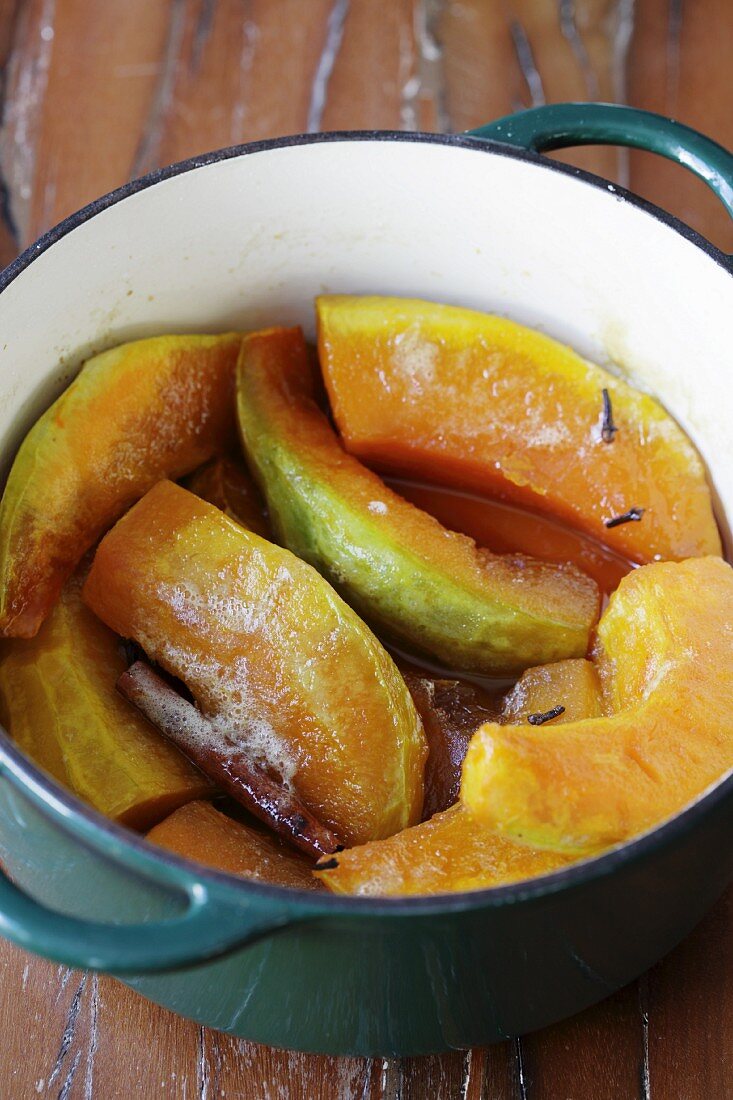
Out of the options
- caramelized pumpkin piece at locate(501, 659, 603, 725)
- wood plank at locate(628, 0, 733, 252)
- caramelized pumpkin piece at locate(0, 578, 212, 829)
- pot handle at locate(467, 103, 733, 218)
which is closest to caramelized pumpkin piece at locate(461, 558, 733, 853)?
caramelized pumpkin piece at locate(501, 659, 603, 725)

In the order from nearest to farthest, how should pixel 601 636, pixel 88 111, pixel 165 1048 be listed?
pixel 165 1048 → pixel 601 636 → pixel 88 111

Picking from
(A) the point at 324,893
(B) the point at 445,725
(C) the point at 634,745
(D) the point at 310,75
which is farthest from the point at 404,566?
(D) the point at 310,75

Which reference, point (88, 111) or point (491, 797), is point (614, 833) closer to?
point (491, 797)

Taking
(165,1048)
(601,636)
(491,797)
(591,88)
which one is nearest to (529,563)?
(601,636)

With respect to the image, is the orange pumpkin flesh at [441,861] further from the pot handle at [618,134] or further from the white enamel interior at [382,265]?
the pot handle at [618,134]

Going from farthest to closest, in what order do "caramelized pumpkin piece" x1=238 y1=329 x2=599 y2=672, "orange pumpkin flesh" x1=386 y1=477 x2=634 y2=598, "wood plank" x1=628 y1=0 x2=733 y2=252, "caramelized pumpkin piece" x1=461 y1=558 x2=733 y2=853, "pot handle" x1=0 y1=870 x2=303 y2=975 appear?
1. "wood plank" x1=628 y1=0 x2=733 y2=252
2. "orange pumpkin flesh" x1=386 y1=477 x2=634 y2=598
3. "caramelized pumpkin piece" x1=238 y1=329 x2=599 y2=672
4. "caramelized pumpkin piece" x1=461 y1=558 x2=733 y2=853
5. "pot handle" x1=0 y1=870 x2=303 y2=975

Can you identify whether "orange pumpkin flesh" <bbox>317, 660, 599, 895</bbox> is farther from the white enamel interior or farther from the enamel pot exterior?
the white enamel interior
